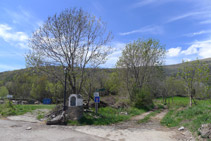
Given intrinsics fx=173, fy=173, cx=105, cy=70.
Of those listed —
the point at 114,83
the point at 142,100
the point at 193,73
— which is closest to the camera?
the point at 193,73

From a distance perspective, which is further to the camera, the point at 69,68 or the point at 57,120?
the point at 69,68

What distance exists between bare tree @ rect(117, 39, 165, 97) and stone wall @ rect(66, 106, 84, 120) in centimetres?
1285

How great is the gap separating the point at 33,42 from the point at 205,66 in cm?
1422

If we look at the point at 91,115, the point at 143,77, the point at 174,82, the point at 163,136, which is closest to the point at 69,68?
the point at 91,115

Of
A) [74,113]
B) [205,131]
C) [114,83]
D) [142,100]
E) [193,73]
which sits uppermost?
[193,73]

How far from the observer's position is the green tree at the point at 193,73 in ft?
47.6

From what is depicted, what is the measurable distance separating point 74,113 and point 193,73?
10.7 m

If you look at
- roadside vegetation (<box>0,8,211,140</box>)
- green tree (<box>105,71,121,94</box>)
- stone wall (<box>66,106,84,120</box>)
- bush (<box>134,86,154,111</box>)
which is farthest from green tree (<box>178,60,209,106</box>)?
green tree (<box>105,71,121,94</box>)

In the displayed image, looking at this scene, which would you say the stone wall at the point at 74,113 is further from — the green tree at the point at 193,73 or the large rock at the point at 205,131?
the green tree at the point at 193,73

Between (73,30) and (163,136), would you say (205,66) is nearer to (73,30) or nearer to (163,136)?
(163,136)

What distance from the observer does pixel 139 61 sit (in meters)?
24.6

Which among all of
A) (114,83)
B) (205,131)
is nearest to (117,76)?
(114,83)

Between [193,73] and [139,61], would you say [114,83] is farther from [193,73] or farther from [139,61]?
[193,73]

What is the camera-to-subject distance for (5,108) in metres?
17.5
